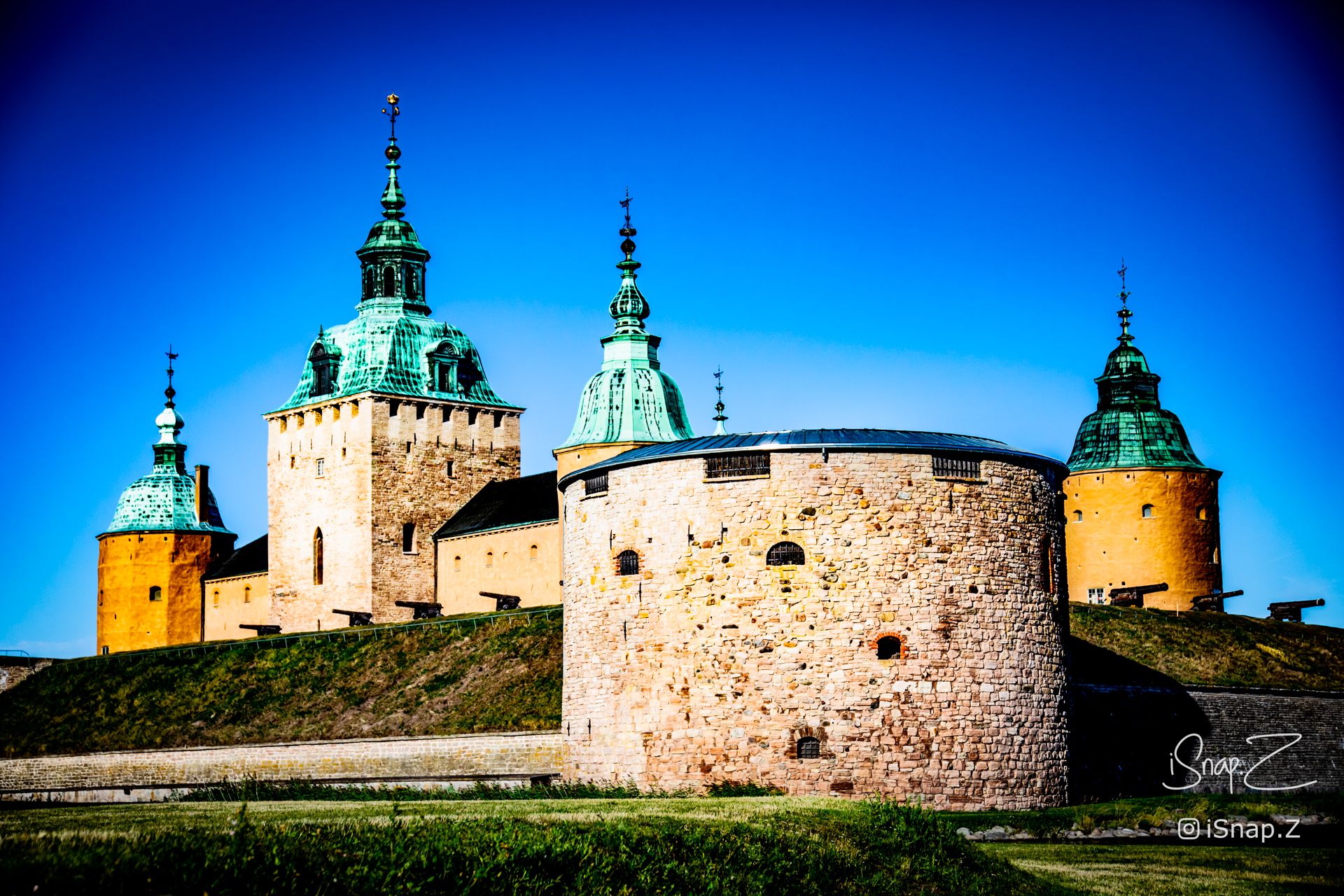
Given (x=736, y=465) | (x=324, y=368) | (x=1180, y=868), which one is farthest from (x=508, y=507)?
(x=1180, y=868)

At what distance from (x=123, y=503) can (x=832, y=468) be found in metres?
52.6

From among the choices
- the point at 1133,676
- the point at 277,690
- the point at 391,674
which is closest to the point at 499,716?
the point at 391,674

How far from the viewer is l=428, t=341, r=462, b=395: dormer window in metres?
63.7

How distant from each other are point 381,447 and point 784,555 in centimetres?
3834

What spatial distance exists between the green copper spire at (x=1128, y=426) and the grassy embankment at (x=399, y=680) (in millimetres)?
9954

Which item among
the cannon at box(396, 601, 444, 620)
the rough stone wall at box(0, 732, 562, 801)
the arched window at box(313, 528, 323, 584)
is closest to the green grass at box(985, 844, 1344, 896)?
the rough stone wall at box(0, 732, 562, 801)

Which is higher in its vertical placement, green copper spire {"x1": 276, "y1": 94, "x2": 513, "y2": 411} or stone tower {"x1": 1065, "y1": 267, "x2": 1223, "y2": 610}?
green copper spire {"x1": 276, "y1": 94, "x2": 513, "y2": 411}

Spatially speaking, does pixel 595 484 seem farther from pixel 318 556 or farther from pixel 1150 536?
pixel 318 556

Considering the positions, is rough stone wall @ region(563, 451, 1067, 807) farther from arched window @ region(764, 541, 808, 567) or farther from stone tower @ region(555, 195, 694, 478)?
stone tower @ region(555, 195, 694, 478)

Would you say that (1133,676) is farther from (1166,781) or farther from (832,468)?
(832,468)

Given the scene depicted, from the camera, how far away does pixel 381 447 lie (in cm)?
6178

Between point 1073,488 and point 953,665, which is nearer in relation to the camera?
point 953,665

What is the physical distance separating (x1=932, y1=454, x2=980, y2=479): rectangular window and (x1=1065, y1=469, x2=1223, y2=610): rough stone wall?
31.7m

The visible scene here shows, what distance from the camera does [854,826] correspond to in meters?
18.7
